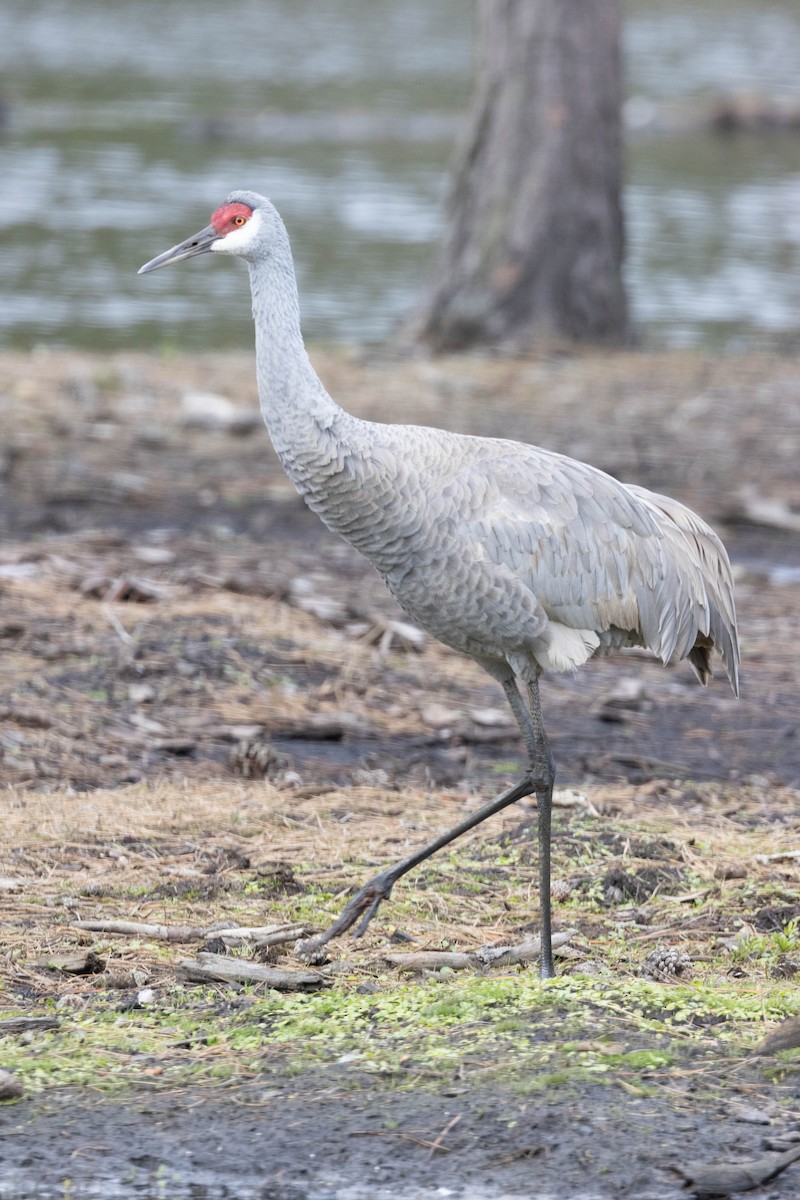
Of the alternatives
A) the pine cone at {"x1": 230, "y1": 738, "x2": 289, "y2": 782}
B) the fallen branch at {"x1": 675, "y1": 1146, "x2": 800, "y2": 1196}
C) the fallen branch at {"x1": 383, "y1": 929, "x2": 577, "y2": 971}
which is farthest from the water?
the fallen branch at {"x1": 675, "y1": 1146, "x2": 800, "y2": 1196}

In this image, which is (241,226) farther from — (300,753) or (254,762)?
(300,753)

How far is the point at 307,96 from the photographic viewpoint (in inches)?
1025

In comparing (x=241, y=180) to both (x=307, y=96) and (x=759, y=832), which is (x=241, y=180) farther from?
(x=759, y=832)

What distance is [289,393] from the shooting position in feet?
13.2

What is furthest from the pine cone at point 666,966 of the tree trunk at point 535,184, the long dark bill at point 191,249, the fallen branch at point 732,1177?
the tree trunk at point 535,184

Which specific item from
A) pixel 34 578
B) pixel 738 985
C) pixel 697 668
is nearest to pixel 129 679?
pixel 34 578

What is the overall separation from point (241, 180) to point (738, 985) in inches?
622

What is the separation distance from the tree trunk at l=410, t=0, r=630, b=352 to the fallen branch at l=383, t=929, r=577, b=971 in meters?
6.96

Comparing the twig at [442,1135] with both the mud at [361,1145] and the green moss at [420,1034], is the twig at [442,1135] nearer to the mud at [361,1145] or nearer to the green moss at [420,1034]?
the mud at [361,1145]

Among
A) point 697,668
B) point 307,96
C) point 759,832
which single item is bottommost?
point 759,832

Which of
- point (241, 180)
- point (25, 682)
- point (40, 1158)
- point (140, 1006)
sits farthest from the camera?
point (241, 180)

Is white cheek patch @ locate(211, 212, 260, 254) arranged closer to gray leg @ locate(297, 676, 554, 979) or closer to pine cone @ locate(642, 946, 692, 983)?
gray leg @ locate(297, 676, 554, 979)

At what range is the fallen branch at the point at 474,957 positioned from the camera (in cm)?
388

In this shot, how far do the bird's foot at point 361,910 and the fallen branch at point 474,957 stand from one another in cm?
14
